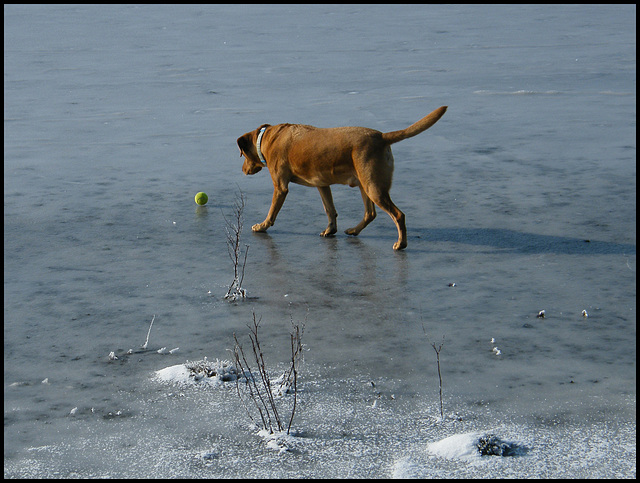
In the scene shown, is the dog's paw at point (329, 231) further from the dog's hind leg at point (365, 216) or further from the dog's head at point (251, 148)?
the dog's head at point (251, 148)

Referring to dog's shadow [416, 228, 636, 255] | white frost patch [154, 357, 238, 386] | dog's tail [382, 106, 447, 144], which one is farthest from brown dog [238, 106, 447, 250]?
white frost patch [154, 357, 238, 386]

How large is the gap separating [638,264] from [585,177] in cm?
284

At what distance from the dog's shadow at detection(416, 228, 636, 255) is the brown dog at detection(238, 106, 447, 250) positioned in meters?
0.56

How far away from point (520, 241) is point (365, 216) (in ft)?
4.59

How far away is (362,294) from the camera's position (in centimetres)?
630

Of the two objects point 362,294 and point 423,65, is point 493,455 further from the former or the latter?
point 423,65

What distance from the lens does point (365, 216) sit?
7.77m

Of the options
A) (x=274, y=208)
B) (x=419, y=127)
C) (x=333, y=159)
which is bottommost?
(x=274, y=208)

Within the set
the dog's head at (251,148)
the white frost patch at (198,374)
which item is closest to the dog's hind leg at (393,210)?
the dog's head at (251,148)

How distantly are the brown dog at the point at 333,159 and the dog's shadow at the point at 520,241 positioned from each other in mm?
559

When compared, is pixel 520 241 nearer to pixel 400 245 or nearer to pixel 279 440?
pixel 400 245

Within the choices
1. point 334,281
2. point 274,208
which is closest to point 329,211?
point 274,208

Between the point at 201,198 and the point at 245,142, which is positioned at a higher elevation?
the point at 245,142

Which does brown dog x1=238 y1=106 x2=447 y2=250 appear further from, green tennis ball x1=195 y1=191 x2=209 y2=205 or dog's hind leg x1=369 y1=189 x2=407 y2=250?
green tennis ball x1=195 y1=191 x2=209 y2=205
